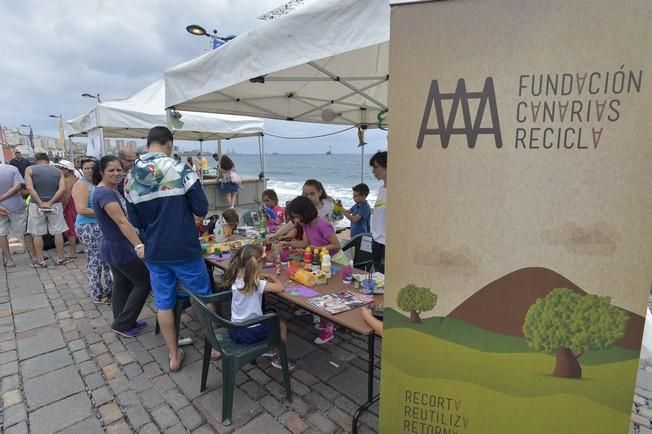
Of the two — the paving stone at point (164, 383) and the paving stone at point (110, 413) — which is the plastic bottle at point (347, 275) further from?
the paving stone at point (110, 413)

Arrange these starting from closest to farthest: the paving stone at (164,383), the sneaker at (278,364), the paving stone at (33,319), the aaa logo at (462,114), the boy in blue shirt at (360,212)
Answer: the aaa logo at (462,114)
the paving stone at (164,383)
the sneaker at (278,364)
the paving stone at (33,319)
the boy in blue shirt at (360,212)

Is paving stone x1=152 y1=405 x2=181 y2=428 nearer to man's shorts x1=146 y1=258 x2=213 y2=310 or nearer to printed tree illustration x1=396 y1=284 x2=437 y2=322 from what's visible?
man's shorts x1=146 y1=258 x2=213 y2=310

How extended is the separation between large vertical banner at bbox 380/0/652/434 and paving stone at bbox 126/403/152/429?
1800 mm

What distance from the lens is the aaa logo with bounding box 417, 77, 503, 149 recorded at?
1271 mm

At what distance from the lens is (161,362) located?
9.20 ft

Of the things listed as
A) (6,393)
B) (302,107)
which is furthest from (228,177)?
(6,393)

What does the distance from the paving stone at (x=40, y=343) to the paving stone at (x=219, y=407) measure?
1731 millimetres

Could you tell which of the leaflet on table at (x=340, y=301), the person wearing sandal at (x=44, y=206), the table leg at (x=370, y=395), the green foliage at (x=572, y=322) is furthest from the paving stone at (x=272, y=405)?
the person wearing sandal at (x=44, y=206)

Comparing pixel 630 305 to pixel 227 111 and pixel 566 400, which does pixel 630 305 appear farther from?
pixel 227 111

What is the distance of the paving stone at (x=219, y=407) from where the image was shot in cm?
217

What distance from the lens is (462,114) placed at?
51.1 inches

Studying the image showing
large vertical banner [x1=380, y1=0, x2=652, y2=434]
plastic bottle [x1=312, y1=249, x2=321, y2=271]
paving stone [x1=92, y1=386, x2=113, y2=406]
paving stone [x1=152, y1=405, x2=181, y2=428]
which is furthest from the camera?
plastic bottle [x1=312, y1=249, x2=321, y2=271]

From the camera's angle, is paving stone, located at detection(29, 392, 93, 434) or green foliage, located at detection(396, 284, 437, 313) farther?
paving stone, located at detection(29, 392, 93, 434)

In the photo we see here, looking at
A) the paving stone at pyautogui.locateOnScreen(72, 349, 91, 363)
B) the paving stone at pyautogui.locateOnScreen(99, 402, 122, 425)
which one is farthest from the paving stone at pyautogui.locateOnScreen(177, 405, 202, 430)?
the paving stone at pyautogui.locateOnScreen(72, 349, 91, 363)
